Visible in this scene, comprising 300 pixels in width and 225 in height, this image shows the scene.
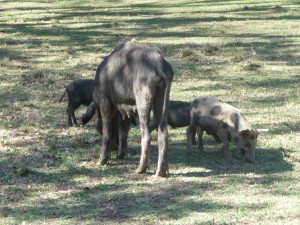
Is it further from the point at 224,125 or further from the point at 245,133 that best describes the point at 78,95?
the point at 245,133

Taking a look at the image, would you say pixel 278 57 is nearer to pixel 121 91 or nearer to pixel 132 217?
pixel 121 91

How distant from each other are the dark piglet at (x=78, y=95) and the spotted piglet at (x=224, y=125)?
2283 mm

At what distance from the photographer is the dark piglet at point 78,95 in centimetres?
1294

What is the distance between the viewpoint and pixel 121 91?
401 inches

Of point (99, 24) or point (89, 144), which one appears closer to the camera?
point (89, 144)

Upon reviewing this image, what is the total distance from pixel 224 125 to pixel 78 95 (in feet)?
10.3

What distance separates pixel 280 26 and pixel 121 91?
1360cm

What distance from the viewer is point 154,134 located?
12305 millimetres

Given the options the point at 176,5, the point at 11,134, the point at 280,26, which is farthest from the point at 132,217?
the point at 176,5

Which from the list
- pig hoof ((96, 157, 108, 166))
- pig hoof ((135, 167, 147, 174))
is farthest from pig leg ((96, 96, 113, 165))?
pig hoof ((135, 167, 147, 174))

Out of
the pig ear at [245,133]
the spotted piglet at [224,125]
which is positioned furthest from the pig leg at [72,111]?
the pig ear at [245,133]

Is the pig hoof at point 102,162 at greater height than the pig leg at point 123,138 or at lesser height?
lesser

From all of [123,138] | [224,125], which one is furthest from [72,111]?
[224,125]

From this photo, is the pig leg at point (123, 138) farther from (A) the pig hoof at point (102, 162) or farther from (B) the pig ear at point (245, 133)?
(B) the pig ear at point (245, 133)
